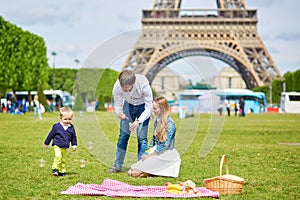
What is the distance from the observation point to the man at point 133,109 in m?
8.48

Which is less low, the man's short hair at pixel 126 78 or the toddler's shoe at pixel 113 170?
the man's short hair at pixel 126 78

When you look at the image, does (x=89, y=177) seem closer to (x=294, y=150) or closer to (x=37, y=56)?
(x=294, y=150)

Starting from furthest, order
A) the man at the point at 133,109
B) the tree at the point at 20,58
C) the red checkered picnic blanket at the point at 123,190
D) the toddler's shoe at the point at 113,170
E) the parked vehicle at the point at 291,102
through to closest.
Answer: the parked vehicle at the point at 291,102 < the tree at the point at 20,58 < the toddler's shoe at the point at 113,170 < the man at the point at 133,109 < the red checkered picnic blanket at the point at 123,190

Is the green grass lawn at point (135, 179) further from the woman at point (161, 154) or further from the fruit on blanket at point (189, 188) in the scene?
the fruit on blanket at point (189, 188)

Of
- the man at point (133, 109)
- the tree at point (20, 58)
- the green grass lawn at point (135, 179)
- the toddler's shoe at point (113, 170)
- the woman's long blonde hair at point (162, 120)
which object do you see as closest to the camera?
the green grass lawn at point (135, 179)

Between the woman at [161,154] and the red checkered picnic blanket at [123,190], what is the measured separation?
107 centimetres

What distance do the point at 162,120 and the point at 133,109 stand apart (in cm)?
84

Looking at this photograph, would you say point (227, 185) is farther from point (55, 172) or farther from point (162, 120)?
point (55, 172)

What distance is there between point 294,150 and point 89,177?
20.5ft

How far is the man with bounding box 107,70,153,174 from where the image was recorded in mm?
8484

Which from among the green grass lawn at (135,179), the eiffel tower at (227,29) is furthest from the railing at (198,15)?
the green grass lawn at (135,179)

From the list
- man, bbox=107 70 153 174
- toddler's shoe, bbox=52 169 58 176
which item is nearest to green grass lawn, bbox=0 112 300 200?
toddler's shoe, bbox=52 169 58 176

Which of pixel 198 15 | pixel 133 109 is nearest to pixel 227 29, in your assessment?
pixel 198 15

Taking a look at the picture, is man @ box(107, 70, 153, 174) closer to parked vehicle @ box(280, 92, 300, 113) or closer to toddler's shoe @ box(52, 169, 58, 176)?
toddler's shoe @ box(52, 169, 58, 176)
